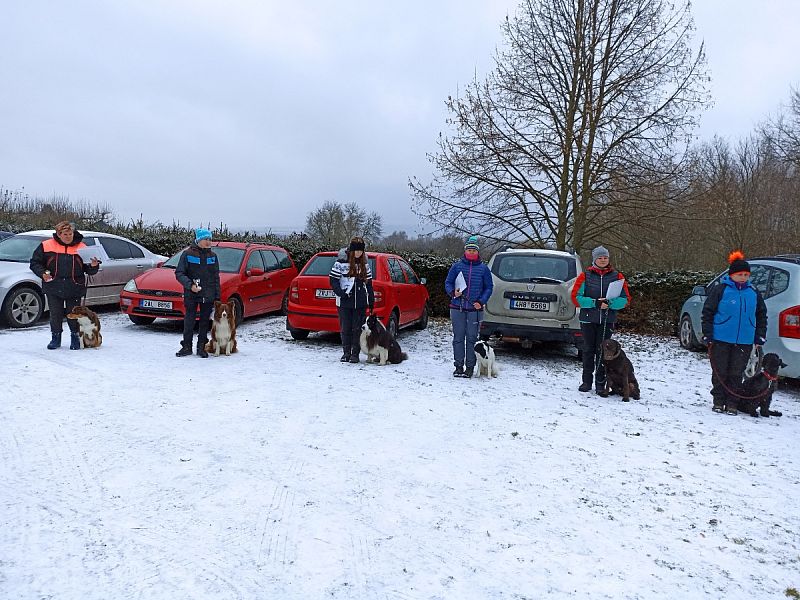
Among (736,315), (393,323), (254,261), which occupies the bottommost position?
(393,323)

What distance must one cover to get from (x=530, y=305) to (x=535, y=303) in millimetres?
82

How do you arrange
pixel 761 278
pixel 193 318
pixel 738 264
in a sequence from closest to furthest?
pixel 738 264 < pixel 761 278 < pixel 193 318

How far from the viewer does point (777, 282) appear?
7.48m

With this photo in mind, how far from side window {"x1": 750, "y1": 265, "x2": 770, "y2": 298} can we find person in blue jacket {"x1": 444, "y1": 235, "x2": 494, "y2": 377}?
375cm

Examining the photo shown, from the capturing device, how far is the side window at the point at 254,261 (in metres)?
11.3

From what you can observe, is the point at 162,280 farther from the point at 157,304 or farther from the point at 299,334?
the point at 299,334

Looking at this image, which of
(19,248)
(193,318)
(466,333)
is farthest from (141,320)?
(466,333)

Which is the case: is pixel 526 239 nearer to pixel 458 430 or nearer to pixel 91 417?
pixel 458 430

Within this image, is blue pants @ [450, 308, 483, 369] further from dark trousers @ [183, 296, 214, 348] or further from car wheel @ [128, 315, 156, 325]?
car wheel @ [128, 315, 156, 325]

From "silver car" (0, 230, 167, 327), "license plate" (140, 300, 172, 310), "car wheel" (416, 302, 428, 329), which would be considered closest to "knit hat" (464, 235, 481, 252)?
"car wheel" (416, 302, 428, 329)

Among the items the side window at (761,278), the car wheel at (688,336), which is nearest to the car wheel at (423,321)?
the car wheel at (688,336)

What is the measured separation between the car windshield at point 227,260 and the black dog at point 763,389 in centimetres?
868

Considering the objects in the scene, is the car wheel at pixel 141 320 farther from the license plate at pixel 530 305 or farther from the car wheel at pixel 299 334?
the license plate at pixel 530 305

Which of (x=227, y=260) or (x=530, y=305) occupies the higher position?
(x=227, y=260)
